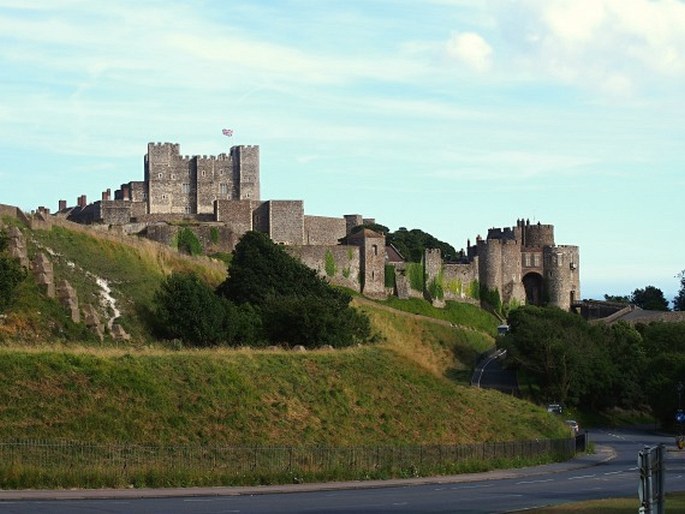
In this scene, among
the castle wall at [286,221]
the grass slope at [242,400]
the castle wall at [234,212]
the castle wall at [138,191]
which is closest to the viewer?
the grass slope at [242,400]

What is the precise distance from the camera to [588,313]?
A: 117 meters

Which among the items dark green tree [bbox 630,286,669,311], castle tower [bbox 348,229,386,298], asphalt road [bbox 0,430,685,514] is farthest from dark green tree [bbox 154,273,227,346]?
dark green tree [bbox 630,286,669,311]

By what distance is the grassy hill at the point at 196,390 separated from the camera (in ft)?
121

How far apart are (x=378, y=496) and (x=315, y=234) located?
7134 cm

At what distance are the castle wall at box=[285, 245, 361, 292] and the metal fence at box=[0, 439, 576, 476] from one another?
166 ft

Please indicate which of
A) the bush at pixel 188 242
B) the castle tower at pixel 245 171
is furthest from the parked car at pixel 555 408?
the castle tower at pixel 245 171

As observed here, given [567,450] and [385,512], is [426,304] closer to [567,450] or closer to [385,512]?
[567,450]

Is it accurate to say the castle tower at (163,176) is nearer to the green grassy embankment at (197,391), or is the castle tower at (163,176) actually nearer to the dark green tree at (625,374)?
the dark green tree at (625,374)

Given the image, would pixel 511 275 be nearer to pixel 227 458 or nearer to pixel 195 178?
pixel 195 178

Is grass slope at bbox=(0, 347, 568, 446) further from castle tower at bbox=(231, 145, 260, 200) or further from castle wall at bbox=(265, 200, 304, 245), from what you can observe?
castle tower at bbox=(231, 145, 260, 200)

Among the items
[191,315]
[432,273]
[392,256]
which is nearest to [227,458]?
[191,315]

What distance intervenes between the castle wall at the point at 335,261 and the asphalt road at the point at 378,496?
5036cm

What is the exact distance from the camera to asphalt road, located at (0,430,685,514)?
91.2ft

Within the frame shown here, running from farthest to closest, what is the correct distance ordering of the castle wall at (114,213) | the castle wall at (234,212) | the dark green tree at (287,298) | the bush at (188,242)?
the castle wall at (234,212)
the castle wall at (114,213)
the bush at (188,242)
the dark green tree at (287,298)
